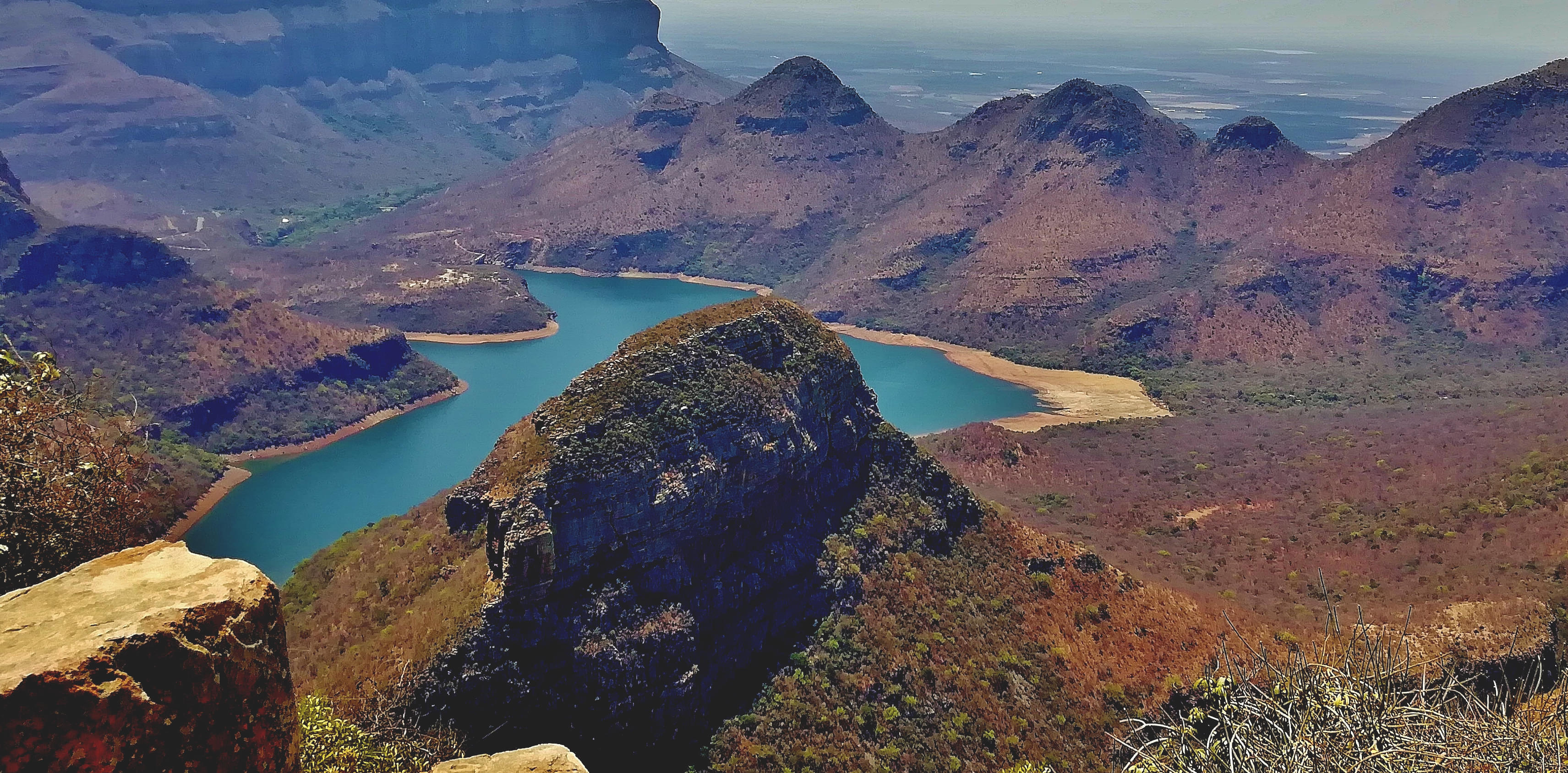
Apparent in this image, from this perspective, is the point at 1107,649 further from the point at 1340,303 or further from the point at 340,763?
the point at 1340,303

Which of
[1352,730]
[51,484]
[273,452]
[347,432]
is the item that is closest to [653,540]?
[51,484]

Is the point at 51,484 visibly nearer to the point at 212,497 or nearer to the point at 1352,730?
the point at 1352,730

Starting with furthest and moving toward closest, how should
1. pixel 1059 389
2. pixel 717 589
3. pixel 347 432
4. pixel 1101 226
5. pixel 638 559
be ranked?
pixel 1101 226
pixel 1059 389
pixel 347 432
pixel 717 589
pixel 638 559

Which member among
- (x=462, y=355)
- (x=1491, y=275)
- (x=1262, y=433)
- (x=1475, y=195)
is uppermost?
(x=1475, y=195)

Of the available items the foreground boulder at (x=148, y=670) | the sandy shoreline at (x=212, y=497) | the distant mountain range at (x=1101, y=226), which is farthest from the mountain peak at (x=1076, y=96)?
the foreground boulder at (x=148, y=670)

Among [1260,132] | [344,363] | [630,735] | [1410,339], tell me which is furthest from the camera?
[1260,132]

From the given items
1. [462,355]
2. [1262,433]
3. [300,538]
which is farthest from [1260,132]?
[300,538]
